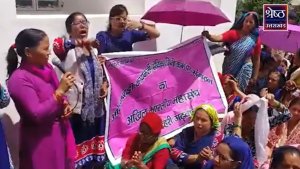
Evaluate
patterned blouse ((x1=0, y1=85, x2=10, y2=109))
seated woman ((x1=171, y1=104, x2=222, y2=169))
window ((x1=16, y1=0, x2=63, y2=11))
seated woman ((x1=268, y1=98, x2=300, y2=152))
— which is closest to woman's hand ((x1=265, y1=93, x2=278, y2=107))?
seated woman ((x1=268, y1=98, x2=300, y2=152))

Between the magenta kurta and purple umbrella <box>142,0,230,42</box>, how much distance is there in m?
1.74

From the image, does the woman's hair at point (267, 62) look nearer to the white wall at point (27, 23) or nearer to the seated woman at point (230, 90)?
the seated woman at point (230, 90)

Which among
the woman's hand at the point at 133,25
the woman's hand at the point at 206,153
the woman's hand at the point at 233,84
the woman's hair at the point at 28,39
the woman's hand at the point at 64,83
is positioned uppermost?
the woman's hand at the point at 133,25

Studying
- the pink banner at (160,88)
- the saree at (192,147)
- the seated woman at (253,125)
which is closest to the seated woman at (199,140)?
the saree at (192,147)

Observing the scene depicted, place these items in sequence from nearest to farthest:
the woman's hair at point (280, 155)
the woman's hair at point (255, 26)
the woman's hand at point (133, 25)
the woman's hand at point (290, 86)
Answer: the woman's hair at point (280, 155) < the woman's hand at point (133, 25) < the woman's hand at point (290, 86) < the woman's hair at point (255, 26)

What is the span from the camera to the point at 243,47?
4891 mm

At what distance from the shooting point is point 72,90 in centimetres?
374

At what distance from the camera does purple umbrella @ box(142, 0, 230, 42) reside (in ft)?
15.3

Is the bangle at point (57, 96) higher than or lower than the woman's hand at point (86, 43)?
lower

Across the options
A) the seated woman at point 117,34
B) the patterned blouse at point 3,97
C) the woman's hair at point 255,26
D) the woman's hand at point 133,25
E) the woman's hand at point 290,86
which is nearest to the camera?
the patterned blouse at point 3,97

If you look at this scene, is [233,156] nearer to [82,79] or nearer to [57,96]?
[57,96]

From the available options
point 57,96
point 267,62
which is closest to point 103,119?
point 57,96

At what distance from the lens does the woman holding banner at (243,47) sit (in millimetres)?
4898

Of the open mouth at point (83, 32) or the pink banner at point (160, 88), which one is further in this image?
the pink banner at point (160, 88)
